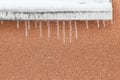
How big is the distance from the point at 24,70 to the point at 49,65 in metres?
0.14

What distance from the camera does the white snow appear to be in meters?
1.30

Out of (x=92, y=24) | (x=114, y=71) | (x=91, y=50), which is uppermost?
(x=92, y=24)

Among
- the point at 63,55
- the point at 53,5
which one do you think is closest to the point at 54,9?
the point at 53,5

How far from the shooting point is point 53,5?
1304mm

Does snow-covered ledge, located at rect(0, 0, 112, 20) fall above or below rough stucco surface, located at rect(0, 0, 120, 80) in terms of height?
above

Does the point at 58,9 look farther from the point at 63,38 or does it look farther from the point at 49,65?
the point at 49,65

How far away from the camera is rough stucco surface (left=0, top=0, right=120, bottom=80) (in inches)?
53.6

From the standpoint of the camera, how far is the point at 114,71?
1.38m

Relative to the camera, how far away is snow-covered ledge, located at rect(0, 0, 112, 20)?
130 cm

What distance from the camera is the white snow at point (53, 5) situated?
130 centimetres

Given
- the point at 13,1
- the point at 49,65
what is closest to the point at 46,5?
the point at 13,1

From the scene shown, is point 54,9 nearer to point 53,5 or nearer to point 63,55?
point 53,5

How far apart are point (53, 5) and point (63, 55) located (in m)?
0.28

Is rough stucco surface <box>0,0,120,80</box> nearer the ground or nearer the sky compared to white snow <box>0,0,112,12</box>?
nearer the ground
